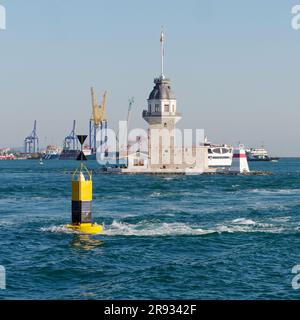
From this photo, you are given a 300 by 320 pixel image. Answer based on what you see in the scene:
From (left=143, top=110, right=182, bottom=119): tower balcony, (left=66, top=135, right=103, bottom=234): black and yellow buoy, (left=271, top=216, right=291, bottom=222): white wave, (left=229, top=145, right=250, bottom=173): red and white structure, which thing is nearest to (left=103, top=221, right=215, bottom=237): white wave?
(left=66, top=135, right=103, bottom=234): black and yellow buoy

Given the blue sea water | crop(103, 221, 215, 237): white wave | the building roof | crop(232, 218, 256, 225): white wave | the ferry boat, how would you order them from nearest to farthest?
the blue sea water < crop(103, 221, 215, 237): white wave < crop(232, 218, 256, 225): white wave < the building roof < the ferry boat

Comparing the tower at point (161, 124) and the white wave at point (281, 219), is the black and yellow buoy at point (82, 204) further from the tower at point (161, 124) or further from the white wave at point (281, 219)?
the tower at point (161, 124)

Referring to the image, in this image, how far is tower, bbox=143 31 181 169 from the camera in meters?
150

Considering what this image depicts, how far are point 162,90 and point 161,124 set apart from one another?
876 centimetres

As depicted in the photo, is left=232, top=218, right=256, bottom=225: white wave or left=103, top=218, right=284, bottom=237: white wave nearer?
left=103, top=218, right=284, bottom=237: white wave

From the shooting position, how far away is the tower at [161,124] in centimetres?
14975

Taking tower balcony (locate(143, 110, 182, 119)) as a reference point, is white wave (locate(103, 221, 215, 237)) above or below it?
below

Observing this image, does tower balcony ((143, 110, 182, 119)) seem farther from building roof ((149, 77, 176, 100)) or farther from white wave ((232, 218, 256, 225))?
white wave ((232, 218, 256, 225))

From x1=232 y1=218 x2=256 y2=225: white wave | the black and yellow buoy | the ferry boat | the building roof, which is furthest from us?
the ferry boat

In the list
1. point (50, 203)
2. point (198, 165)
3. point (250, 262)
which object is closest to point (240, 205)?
point (50, 203)

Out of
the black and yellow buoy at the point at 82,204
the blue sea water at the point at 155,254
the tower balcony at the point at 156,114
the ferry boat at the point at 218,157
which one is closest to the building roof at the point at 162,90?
the tower balcony at the point at 156,114

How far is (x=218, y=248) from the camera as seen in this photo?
1371 inches
